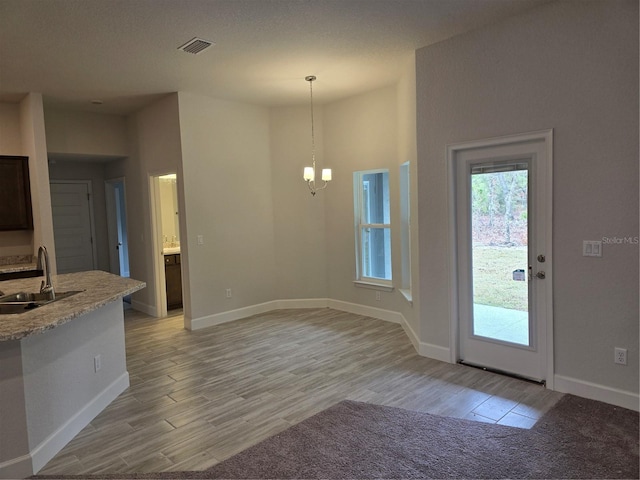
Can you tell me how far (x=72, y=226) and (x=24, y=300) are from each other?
461 centimetres

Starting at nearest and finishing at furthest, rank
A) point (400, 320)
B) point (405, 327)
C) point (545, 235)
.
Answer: point (545, 235) < point (405, 327) < point (400, 320)

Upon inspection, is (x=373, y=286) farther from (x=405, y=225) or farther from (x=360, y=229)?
(x=405, y=225)

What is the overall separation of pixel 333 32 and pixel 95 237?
19.2 feet

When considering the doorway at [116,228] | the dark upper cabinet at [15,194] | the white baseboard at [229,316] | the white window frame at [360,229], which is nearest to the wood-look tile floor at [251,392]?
the white baseboard at [229,316]

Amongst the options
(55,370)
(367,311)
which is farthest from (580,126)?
(55,370)

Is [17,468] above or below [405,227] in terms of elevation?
below

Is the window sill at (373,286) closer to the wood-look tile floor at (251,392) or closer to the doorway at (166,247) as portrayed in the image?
the wood-look tile floor at (251,392)

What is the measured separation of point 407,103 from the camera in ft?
14.9

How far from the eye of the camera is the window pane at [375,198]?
573cm

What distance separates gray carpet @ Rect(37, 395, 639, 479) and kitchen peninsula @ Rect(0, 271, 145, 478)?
1.77 feet

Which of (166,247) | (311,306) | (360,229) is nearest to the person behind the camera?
(360,229)

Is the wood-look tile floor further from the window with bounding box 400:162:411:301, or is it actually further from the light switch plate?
the light switch plate

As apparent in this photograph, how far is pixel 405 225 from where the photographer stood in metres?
5.34

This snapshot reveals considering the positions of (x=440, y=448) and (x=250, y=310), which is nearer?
(x=440, y=448)
